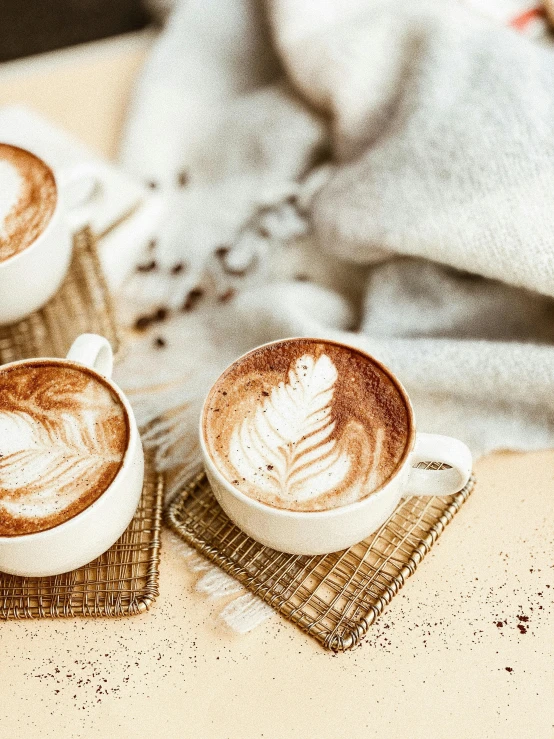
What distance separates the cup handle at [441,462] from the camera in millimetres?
631

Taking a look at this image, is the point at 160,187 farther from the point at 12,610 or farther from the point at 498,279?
the point at 12,610

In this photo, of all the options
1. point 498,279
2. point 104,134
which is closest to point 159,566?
point 498,279

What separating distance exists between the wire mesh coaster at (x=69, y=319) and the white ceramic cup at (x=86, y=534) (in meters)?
0.20

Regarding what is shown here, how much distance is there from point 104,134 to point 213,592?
80cm

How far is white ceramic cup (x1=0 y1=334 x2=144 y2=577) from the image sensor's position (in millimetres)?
604

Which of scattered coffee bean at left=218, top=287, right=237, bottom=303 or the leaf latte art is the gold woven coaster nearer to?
the leaf latte art

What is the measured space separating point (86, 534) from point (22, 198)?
1.35ft

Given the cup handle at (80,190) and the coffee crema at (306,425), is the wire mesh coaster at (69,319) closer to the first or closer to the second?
the cup handle at (80,190)

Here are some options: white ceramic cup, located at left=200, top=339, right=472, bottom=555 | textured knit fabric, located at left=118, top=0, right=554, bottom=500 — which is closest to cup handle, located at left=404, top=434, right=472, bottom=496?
white ceramic cup, located at left=200, top=339, right=472, bottom=555

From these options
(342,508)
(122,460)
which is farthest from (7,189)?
(342,508)

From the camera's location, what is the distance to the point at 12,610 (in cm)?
68

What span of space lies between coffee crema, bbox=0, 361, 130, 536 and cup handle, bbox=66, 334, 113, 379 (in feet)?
0.05

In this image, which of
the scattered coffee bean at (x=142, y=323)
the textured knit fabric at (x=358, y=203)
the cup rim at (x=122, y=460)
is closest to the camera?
the cup rim at (x=122, y=460)

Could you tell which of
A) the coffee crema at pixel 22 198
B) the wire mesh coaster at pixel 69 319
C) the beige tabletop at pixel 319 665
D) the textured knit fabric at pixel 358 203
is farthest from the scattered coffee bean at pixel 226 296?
the beige tabletop at pixel 319 665
